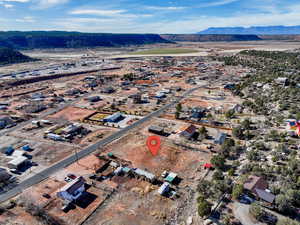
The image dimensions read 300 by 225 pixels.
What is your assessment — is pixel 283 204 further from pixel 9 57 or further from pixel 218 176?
pixel 9 57

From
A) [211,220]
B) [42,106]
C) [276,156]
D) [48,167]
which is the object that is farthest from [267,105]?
[42,106]

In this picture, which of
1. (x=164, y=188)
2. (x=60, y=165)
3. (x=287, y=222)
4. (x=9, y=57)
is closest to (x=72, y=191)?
(x=60, y=165)

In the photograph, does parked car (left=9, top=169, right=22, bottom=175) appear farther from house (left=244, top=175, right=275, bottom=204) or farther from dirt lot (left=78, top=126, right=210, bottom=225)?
house (left=244, top=175, right=275, bottom=204)

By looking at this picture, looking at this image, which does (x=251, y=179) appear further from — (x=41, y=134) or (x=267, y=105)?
(x=41, y=134)

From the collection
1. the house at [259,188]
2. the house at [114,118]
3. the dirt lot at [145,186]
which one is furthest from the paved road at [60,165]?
the house at [259,188]

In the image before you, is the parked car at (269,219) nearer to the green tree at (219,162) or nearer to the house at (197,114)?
the green tree at (219,162)

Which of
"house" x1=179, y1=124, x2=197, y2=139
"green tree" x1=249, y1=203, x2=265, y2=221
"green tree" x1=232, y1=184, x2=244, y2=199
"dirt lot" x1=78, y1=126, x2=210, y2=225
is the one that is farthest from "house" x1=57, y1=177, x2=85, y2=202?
"house" x1=179, y1=124, x2=197, y2=139
